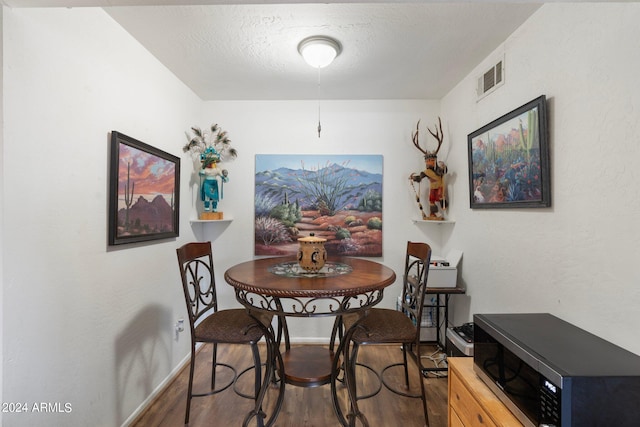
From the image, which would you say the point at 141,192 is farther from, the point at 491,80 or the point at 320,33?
the point at 491,80

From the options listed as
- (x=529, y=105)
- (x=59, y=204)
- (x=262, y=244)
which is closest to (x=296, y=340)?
(x=262, y=244)

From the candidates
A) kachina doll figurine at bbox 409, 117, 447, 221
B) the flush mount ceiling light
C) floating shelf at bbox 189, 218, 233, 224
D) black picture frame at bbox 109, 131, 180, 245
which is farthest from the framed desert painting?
the flush mount ceiling light

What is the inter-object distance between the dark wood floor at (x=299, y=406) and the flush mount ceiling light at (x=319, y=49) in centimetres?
238

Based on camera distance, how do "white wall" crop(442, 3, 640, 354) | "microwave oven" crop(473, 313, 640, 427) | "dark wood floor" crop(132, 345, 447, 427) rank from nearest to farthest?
"microwave oven" crop(473, 313, 640, 427), "white wall" crop(442, 3, 640, 354), "dark wood floor" crop(132, 345, 447, 427)

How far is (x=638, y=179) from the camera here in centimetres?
106

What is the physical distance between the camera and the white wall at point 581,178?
1096mm

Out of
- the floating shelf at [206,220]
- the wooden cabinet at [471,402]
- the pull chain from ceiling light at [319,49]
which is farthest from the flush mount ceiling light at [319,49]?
the wooden cabinet at [471,402]

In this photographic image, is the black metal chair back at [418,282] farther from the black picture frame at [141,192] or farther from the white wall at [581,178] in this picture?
the black picture frame at [141,192]

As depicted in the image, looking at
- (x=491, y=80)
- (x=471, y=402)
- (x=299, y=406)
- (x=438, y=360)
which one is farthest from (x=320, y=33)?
(x=438, y=360)

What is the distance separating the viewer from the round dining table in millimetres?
1442

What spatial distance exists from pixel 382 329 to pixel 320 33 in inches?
75.7

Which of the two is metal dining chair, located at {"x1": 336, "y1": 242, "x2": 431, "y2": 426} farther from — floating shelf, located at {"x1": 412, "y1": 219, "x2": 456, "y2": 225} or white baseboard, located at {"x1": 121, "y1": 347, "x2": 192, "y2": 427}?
white baseboard, located at {"x1": 121, "y1": 347, "x2": 192, "y2": 427}

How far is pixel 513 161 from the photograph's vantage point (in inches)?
68.2

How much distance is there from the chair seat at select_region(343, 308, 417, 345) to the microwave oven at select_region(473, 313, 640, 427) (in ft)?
1.67
